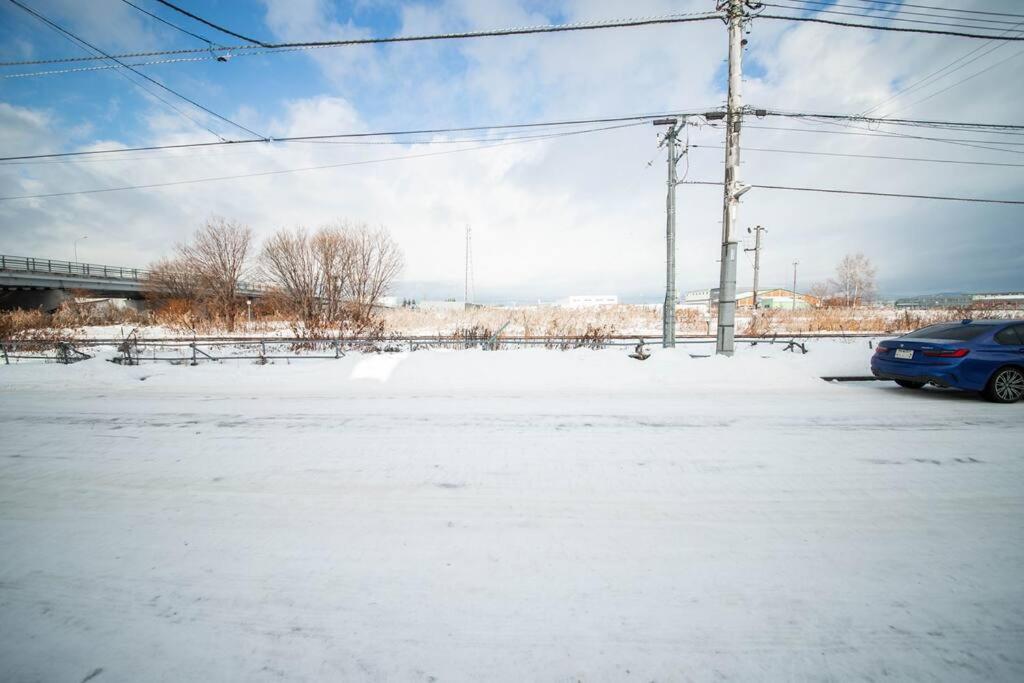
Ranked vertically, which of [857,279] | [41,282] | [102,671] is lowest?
[102,671]

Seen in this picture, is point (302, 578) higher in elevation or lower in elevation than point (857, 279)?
lower

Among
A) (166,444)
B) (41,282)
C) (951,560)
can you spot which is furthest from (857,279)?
(41,282)

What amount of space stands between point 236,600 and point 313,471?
5.53ft

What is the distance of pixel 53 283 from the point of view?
115 ft

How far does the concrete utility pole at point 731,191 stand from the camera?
9359 millimetres

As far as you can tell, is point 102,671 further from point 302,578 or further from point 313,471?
point 313,471

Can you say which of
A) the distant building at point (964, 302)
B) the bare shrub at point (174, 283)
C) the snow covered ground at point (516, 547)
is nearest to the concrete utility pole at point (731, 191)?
the snow covered ground at point (516, 547)

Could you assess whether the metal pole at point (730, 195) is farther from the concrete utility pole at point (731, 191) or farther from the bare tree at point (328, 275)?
the bare tree at point (328, 275)

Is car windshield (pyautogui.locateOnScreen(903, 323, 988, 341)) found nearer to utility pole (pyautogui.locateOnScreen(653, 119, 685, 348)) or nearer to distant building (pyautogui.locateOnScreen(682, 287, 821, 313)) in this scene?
utility pole (pyautogui.locateOnScreen(653, 119, 685, 348))

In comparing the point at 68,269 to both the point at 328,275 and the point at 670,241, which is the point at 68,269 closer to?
the point at 328,275

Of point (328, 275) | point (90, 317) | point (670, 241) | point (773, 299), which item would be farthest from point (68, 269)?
point (773, 299)

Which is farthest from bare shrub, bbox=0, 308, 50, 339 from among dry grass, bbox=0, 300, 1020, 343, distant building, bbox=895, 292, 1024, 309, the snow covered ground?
distant building, bbox=895, 292, 1024, 309

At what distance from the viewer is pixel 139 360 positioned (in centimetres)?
1076

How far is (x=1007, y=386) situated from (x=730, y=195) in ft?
20.6
